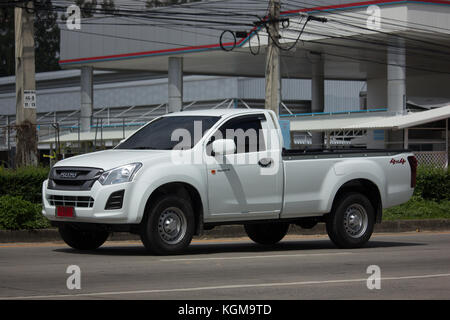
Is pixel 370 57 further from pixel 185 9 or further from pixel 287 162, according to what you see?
pixel 287 162

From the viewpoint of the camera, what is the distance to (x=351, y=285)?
945cm

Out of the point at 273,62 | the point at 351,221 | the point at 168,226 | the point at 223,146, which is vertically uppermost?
the point at 273,62

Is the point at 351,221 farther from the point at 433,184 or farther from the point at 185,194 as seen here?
the point at 433,184

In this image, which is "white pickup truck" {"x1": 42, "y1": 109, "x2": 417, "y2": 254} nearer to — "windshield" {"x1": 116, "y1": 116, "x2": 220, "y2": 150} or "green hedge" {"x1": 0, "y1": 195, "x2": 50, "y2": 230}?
"windshield" {"x1": 116, "y1": 116, "x2": 220, "y2": 150}

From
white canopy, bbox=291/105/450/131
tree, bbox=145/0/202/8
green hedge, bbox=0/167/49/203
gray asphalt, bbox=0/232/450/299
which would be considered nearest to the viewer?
gray asphalt, bbox=0/232/450/299

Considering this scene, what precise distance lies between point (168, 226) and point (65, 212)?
1.46 metres

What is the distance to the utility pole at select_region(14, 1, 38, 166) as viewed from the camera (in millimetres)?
20078

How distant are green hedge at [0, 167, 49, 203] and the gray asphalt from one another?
2.13 meters

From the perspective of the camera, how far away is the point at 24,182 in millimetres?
16797

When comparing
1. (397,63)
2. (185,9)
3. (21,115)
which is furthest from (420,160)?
(21,115)

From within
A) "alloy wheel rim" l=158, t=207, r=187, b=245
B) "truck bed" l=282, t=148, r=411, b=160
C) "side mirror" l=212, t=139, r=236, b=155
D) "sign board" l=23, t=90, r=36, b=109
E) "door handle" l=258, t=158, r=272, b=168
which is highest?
"sign board" l=23, t=90, r=36, b=109

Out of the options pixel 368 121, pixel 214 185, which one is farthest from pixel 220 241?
pixel 368 121

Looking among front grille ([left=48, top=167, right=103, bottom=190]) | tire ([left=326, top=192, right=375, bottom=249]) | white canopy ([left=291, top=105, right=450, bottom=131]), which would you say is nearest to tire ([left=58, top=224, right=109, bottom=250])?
front grille ([left=48, top=167, right=103, bottom=190])

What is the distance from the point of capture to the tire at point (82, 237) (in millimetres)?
13078
